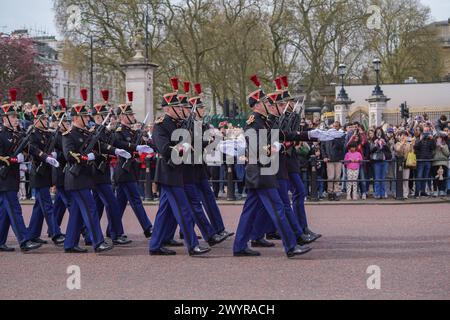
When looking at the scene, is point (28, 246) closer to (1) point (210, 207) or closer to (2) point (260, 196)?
(1) point (210, 207)

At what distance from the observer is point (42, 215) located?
36.1 ft

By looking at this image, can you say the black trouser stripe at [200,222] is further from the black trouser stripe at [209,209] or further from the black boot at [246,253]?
the black boot at [246,253]

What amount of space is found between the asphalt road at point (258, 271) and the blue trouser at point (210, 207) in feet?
1.04

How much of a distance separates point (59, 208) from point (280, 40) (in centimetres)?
3960

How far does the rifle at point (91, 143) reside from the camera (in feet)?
32.9

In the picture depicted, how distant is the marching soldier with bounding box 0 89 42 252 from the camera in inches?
407

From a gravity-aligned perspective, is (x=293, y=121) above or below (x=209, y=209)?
above

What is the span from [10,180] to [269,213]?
381 centimetres

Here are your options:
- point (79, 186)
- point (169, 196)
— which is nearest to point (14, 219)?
point (79, 186)

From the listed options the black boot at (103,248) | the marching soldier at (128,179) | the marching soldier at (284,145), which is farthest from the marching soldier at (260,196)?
the marching soldier at (128,179)

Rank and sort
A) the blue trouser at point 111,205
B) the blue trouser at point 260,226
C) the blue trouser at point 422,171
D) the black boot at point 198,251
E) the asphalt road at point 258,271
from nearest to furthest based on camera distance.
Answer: the asphalt road at point 258,271, the black boot at point 198,251, the blue trouser at point 260,226, the blue trouser at point 111,205, the blue trouser at point 422,171

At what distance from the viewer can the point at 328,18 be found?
165ft

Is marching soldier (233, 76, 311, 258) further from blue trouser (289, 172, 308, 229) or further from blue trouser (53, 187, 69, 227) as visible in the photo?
blue trouser (53, 187, 69, 227)
